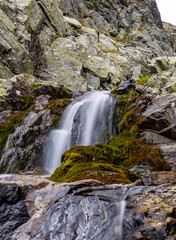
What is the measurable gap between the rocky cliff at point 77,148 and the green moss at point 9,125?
6 cm

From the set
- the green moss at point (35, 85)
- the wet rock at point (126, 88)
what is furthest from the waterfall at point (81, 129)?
the green moss at point (35, 85)

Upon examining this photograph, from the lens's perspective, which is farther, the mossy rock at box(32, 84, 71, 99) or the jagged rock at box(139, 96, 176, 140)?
the mossy rock at box(32, 84, 71, 99)

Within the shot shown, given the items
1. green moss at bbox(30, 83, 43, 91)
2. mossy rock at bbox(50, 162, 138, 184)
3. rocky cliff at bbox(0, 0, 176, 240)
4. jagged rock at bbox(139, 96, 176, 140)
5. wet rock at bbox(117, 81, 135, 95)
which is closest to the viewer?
rocky cliff at bbox(0, 0, 176, 240)

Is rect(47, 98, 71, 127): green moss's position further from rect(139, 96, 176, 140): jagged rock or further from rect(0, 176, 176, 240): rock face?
rect(0, 176, 176, 240): rock face

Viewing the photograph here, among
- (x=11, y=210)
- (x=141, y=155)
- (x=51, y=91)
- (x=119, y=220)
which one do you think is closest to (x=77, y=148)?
(x=141, y=155)

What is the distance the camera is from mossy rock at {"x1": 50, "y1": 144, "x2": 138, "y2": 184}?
361 centimetres

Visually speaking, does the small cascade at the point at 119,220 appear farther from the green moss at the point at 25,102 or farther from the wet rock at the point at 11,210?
the green moss at the point at 25,102

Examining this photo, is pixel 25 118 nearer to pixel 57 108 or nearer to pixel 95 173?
pixel 57 108

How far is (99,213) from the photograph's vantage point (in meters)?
2.32

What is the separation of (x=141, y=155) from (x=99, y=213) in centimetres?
386

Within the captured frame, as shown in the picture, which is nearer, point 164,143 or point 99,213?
point 99,213

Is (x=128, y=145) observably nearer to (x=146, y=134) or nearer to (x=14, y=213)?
(x=146, y=134)

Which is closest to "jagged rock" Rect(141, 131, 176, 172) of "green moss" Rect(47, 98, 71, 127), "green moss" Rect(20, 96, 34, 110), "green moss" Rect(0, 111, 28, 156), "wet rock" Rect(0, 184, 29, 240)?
"wet rock" Rect(0, 184, 29, 240)

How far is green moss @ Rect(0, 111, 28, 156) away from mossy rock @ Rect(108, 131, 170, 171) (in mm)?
5799
